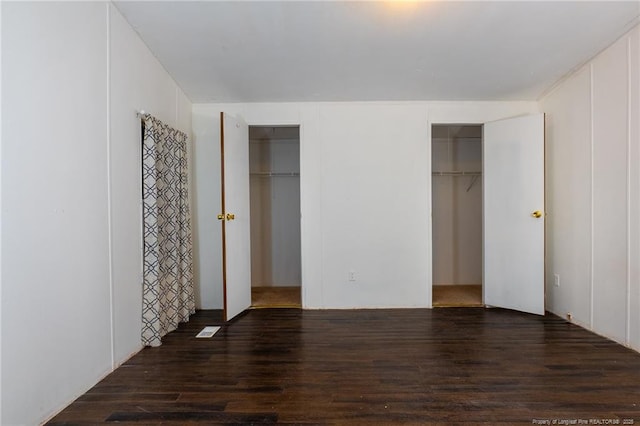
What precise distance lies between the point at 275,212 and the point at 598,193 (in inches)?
140

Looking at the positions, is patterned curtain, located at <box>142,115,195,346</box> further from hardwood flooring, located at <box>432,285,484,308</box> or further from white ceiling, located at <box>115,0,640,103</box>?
hardwood flooring, located at <box>432,285,484,308</box>

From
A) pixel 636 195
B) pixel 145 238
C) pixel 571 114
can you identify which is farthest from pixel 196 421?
pixel 571 114

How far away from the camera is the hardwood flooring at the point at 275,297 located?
3.56 metres

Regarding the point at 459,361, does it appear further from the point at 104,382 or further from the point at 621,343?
the point at 104,382

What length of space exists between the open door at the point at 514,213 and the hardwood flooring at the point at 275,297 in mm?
2220

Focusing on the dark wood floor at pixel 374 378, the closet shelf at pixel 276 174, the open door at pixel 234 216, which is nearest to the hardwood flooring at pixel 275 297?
the open door at pixel 234 216

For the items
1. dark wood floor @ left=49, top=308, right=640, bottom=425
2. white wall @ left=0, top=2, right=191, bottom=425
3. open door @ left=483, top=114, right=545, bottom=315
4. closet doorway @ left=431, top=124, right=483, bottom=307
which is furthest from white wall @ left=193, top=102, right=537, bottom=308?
white wall @ left=0, top=2, right=191, bottom=425

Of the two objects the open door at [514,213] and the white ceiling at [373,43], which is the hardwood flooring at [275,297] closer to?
the open door at [514,213]

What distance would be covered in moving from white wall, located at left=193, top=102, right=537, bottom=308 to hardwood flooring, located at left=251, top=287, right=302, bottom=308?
1.01ft

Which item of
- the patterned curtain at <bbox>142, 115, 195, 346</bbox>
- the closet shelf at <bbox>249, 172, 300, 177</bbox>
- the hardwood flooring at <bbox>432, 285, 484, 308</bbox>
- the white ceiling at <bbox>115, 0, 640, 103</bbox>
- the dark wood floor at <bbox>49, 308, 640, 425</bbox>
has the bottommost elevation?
the hardwood flooring at <bbox>432, 285, 484, 308</bbox>

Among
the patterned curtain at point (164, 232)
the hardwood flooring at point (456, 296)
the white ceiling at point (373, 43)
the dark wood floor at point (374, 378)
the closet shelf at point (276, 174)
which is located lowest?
the hardwood flooring at point (456, 296)

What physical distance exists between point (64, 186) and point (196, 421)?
140 centimetres

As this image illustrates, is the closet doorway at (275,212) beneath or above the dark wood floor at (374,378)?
above

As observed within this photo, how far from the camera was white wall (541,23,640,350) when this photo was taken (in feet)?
7.44
